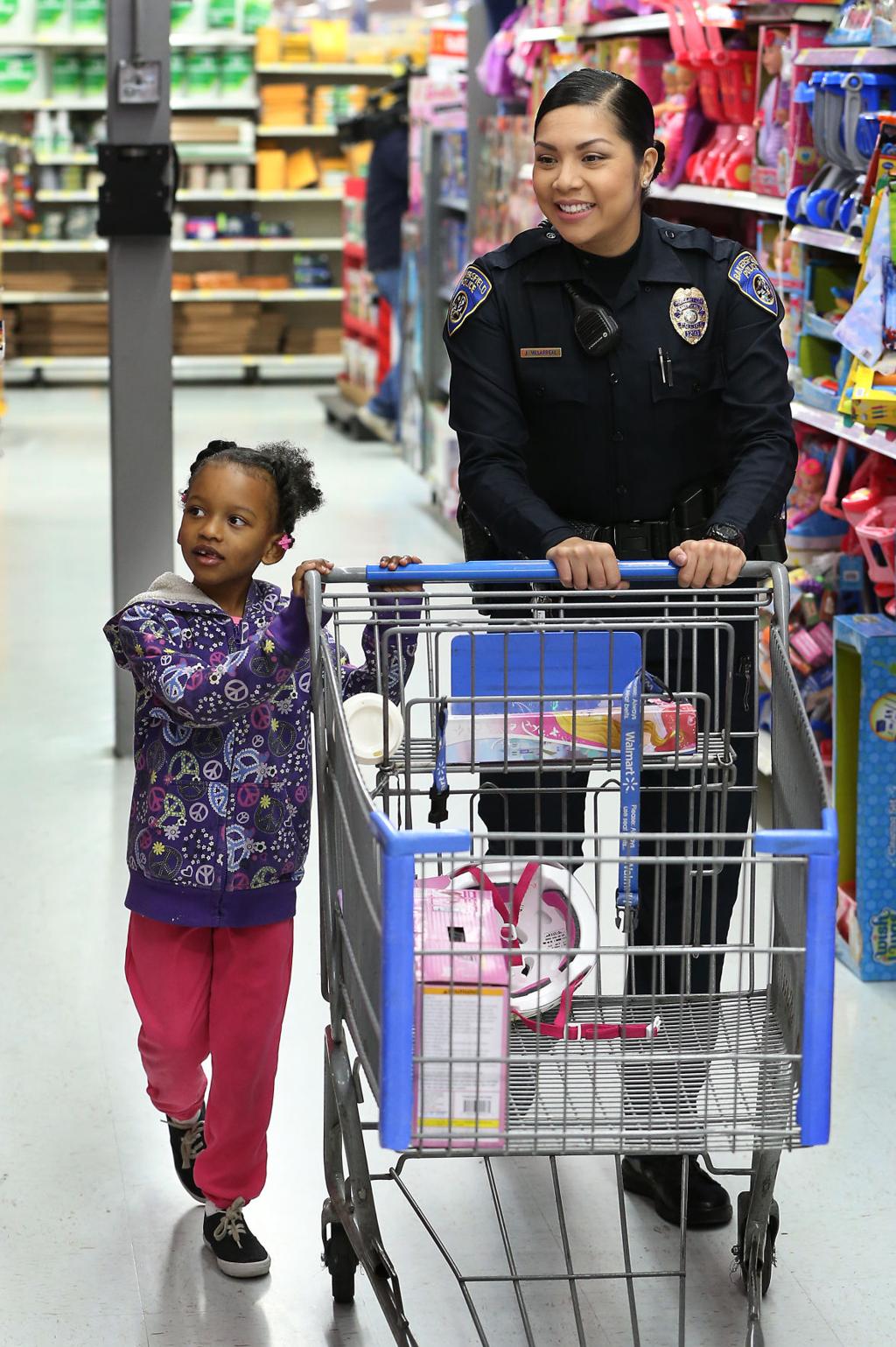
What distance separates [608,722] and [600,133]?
2.59 ft

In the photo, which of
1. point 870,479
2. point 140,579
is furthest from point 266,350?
point 870,479

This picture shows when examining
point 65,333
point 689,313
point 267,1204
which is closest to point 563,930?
point 267,1204

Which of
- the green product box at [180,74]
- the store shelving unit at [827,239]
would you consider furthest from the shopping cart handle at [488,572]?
the green product box at [180,74]

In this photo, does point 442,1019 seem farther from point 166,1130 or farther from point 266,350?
point 266,350

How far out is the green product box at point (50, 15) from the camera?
1270 centimetres

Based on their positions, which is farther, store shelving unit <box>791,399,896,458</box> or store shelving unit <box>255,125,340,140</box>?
store shelving unit <box>255,125,340,140</box>

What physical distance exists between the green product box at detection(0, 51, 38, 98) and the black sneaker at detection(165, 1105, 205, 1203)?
38.0ft

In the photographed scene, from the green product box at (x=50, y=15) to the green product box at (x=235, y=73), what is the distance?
1.16 meters

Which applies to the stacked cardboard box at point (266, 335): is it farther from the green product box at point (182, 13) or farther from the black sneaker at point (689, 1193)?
the black sneaker at point (689, 1193)

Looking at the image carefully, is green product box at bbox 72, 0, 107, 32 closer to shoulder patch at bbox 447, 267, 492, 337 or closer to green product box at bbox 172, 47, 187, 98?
green product box at bbox 172, 47, 187, 98

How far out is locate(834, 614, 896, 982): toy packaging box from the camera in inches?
139

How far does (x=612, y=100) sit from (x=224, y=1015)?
4.40ft

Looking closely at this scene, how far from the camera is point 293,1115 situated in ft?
9.84

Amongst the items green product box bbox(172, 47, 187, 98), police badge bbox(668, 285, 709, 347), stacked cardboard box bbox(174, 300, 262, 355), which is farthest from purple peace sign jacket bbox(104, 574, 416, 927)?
green product box bbox(172, 47, 187, 98)
